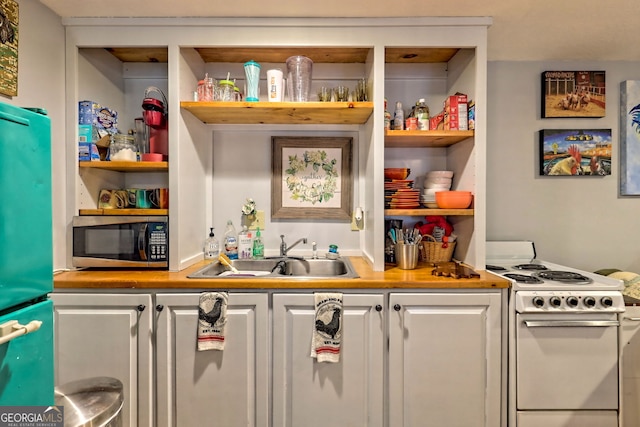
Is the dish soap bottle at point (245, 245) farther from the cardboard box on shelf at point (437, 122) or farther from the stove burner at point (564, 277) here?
the stove burner at point (564, 277)

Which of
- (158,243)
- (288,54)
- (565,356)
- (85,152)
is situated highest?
(288,54)

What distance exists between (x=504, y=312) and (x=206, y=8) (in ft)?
7.13

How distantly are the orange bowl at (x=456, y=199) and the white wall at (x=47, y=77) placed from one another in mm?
2130

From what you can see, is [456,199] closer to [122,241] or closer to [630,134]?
[630,134]

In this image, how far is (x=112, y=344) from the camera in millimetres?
1564

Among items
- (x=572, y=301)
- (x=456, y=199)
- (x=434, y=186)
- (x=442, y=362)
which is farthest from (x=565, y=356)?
(x=434, y=186)

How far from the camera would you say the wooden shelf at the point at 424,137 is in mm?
1794

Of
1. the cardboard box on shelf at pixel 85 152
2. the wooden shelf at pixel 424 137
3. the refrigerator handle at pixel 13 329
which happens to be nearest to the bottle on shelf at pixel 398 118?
the wooden shelf at pixel 424 137

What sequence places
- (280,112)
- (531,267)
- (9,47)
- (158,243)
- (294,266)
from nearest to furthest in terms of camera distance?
(9,47) < (158,243) < (280,112) < (531,267) < (294,266)

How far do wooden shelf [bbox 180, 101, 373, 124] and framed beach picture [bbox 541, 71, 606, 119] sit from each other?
133cm

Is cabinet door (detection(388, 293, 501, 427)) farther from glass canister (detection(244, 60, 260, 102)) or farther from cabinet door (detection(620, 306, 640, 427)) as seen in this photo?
glass canister (detection(244, 60, 260, 102))

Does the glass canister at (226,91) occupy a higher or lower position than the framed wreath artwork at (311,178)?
higher

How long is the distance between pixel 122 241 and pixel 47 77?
0.93 meters

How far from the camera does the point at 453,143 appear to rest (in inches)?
81.4
